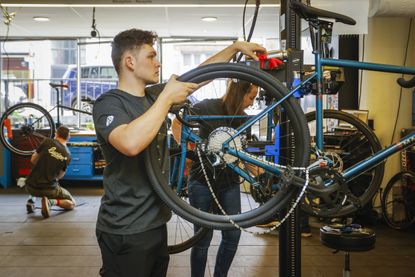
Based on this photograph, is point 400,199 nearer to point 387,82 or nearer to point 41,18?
point 387,82

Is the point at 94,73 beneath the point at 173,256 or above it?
above

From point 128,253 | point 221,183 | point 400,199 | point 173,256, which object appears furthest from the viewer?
point 400,199

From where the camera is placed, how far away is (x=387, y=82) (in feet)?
16.0

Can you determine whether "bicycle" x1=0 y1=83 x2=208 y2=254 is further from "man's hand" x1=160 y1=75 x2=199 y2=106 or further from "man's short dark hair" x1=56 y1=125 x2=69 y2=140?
"man's hand" x1=160 y1=75 x2=199 y2=106

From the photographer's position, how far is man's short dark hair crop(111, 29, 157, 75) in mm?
1598

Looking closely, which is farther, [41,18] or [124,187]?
[41,18]

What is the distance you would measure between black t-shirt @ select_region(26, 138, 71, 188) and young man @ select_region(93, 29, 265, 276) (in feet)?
12.2

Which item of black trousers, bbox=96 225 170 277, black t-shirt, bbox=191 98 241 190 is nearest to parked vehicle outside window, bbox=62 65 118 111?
black t-shirt, bbox=191 98 241 190

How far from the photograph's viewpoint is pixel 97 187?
24.0ft

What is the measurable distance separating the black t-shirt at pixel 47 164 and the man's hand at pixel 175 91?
12.9 ft

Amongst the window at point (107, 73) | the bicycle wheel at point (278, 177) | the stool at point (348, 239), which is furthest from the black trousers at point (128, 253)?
the window at point (107, 73)

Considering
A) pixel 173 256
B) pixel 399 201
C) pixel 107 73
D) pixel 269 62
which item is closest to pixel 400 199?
pixel 399 201

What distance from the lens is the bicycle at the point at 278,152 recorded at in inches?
63.0

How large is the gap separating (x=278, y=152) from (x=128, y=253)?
0.74 meters
